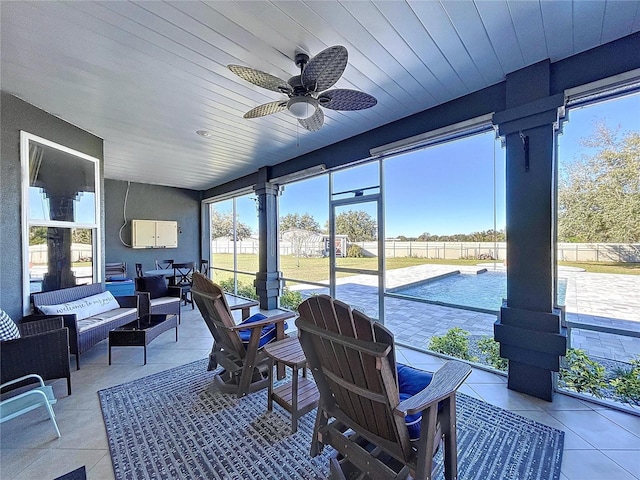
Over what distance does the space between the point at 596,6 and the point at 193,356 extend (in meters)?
4.47

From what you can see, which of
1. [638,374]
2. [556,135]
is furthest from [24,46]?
[638,374]

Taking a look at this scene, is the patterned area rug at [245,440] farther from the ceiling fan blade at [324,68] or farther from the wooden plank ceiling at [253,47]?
the wooden plank ceiling at [253,47]

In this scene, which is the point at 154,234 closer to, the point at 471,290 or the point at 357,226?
the point at 357,226

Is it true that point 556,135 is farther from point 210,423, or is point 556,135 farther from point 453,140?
point 210,423

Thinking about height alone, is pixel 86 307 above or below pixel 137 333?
above

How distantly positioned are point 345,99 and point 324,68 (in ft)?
1.20

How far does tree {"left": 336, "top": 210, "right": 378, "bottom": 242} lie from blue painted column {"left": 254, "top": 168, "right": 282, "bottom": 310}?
1541 millimetres

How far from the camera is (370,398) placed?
4.12 ft

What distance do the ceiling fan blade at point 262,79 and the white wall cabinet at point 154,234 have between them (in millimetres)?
6027

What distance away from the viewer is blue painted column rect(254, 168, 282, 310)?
17.1 feet

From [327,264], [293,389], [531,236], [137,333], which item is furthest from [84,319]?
[531,236]

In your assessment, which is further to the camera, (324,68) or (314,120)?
(314,120)

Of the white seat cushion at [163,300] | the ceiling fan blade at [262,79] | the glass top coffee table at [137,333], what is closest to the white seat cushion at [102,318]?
the glass top coffee table at [137,333]

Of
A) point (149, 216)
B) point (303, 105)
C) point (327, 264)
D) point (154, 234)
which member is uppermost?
point (303, 105)
